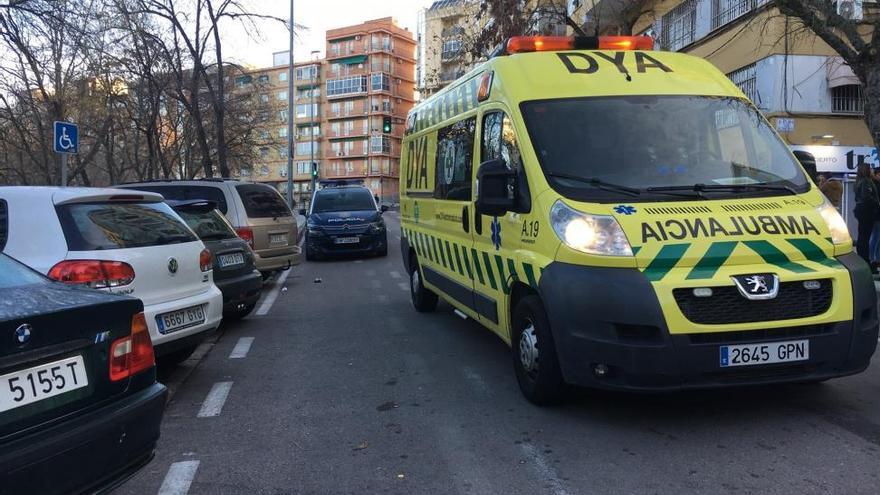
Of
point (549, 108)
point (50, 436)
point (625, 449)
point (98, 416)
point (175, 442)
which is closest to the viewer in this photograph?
point (50, 436)

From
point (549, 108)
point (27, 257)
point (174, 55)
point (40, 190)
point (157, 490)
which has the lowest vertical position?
point (157, 490)

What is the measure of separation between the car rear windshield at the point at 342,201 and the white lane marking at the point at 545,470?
1339cm

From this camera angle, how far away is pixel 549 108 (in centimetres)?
498

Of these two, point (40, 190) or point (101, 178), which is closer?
point (40, 190)

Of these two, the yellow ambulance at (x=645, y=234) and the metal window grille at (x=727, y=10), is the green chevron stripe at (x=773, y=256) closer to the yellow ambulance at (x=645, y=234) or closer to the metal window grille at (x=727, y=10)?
the yellow ambulance at (x=645, y=234)

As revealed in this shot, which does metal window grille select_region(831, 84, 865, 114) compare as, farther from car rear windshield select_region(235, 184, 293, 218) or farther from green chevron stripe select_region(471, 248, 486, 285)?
green chevron stripe select_region(471, 248, 486, 285)

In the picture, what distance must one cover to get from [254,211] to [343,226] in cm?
536

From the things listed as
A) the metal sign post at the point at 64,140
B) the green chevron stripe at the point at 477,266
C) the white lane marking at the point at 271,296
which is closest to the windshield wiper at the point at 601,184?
the green chevron stripe at the point at 477,266

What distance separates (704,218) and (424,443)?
218 centimetres

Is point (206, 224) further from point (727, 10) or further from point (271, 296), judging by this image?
point (727, 10)

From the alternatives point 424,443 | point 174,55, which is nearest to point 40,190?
point 424,443

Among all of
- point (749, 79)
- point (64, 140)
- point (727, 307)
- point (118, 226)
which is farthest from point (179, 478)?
point (749, 79)

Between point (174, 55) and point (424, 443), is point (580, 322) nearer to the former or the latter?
point (424, 443)

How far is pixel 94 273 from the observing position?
4805 mm
